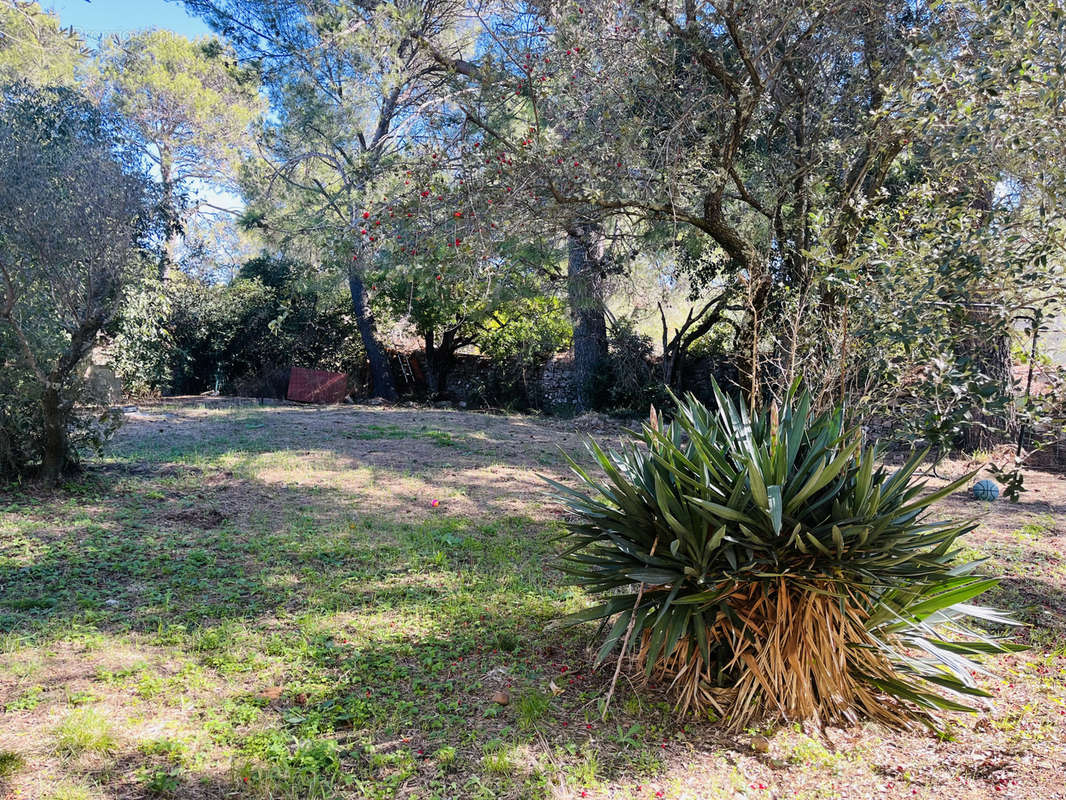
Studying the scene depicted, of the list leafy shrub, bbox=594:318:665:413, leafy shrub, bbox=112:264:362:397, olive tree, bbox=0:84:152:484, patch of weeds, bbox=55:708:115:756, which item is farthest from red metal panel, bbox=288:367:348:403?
patch of weeds, bbox=55:708:115:756

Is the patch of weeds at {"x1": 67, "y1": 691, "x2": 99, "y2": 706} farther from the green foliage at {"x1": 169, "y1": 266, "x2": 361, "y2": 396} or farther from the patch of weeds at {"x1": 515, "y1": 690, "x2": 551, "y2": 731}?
the green foliage at {"x1": 169, "y1": 266, "x2": 361, "y2": 396}

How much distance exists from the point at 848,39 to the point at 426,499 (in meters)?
6.57

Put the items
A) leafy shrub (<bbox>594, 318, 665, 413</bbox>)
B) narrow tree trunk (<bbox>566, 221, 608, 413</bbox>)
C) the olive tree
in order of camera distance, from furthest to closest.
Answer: leafy shrub (<bbox>594, 318, 665, 413</bbox>) → narrow tree trunk (<bbox>566, 221, 608, 413</bbox>) → the olive tree

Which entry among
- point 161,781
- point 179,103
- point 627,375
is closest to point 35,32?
point 161,781

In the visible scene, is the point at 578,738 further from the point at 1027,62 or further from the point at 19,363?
the point at 19,363

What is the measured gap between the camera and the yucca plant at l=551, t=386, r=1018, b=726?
302cm

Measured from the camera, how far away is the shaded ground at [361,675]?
2.68 meters

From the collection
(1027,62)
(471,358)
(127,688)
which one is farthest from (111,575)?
(471,358)

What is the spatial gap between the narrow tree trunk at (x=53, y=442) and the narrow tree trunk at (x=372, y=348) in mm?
9798

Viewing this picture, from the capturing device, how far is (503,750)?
9.25 feet

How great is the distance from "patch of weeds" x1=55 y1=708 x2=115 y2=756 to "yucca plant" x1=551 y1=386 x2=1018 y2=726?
78.7 inches

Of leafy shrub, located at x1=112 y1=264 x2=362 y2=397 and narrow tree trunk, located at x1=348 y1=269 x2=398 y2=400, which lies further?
leafy shrub, located at x1=112 y1=264 x2=362 y2=397

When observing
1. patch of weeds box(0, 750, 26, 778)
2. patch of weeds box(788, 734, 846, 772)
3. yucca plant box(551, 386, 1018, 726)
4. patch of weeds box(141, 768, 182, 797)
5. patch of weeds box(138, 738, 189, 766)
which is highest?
yucca plant box(551, 386, 1018, 726)

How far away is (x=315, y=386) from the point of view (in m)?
16.1
